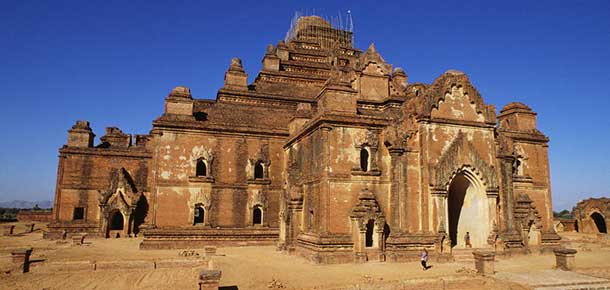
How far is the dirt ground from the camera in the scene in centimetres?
1538

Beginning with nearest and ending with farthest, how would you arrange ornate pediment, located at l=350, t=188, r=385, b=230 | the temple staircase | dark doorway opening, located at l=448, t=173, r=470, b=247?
ornate pediment, located at l=350, t=188, r=385, b=230 → the temple staircase → dark doorway opening, located at l=448, t=173, r=470, b=247

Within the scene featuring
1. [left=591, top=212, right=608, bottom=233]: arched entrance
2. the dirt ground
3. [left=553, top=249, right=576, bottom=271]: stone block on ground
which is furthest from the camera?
[left=591, top=212, right=608, bottom=233]: arched entrance

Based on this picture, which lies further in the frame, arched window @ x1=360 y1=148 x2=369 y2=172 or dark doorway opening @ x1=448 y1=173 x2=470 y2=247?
dark doorway opening @ x1=448 y1=173 x2=470 y2=247

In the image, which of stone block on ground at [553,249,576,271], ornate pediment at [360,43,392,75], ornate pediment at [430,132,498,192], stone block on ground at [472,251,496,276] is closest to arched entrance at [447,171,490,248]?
ornate pediment at [430,132,498,192]

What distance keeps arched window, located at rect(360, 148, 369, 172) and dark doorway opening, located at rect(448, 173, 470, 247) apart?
227 inches

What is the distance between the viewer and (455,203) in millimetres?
25922

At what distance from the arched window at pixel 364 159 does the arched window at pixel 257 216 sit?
30.6 ft

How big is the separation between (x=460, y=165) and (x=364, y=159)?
Answer: 199 inches

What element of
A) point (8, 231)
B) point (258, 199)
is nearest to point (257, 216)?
point (258, 199)

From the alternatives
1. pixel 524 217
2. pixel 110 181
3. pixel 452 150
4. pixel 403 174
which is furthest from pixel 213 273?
pixel 110 181

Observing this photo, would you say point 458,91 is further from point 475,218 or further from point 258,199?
point 258,199

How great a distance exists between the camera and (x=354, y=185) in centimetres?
2195

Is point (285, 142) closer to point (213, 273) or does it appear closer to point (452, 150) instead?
point (452, 150)

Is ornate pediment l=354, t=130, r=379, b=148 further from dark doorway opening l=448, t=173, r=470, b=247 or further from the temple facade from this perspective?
dark doorway opening l=448, t=173, r=470, b=247
